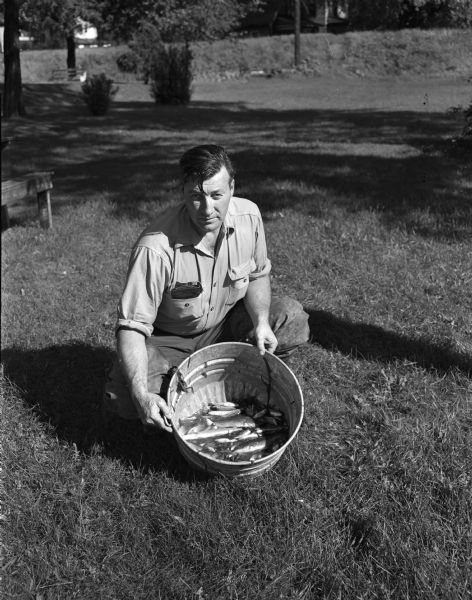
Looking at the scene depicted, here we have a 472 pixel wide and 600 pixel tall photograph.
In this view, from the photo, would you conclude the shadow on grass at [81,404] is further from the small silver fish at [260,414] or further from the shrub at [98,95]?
the shrub at [98,95]

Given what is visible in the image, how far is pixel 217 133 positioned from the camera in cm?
1589

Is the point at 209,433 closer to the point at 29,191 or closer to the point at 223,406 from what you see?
the point at 223,406

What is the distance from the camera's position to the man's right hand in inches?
102

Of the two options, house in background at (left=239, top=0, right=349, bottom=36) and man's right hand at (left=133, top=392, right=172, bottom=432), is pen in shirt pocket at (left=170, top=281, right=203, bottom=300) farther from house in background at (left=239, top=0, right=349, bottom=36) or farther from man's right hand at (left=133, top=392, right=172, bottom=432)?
house in background at (left=239, top=0, right=349, bottom=36)

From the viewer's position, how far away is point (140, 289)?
9.51 ft

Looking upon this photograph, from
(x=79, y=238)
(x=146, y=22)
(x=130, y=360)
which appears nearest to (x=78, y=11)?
(x=146, y=22)

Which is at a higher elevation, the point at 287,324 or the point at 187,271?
the point at 187,271

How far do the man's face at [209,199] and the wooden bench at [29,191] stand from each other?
421 centimetres

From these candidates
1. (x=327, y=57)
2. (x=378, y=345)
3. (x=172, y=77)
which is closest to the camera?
(x=378, y=345)

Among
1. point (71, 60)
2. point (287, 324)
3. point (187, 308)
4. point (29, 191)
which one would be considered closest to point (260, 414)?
point (287, 324)

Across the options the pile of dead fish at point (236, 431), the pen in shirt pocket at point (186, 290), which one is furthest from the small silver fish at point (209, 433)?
the pen in shirt pocket at point (186, 290)

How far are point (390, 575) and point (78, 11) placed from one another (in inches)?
814

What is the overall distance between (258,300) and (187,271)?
490 mm

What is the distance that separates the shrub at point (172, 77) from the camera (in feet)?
86.4
